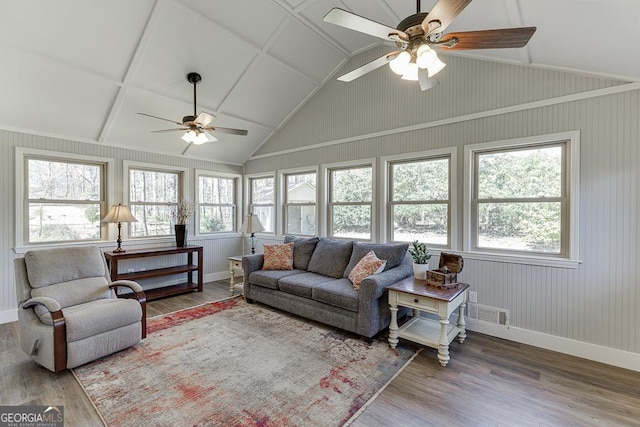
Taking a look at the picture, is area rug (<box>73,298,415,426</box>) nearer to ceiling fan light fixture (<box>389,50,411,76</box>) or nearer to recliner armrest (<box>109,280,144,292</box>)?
recliner armrest (<box>109,280,144,292</box>)

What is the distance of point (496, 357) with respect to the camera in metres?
2.80

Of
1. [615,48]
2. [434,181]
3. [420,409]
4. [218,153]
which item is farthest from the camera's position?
[218,153]

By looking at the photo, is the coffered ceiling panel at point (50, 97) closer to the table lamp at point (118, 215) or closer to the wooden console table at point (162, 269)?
the table lamp at point (118, 215)

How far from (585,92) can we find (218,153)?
5.48 meters

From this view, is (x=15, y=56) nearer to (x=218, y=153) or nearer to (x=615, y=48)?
(x=218, y=153)

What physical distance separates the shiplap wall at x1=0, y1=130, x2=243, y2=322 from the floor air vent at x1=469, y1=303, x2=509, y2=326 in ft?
15.3

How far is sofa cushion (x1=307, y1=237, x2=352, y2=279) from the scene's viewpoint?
399 centimetres

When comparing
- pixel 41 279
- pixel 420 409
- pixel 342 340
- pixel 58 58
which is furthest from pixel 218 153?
pixel 420 409

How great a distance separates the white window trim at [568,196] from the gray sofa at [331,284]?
84 cm

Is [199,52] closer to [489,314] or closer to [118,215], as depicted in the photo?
[118,215]

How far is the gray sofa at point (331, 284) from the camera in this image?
3066mm

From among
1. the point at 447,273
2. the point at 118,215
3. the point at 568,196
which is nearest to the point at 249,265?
the point at 118,215

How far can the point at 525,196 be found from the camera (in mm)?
3188

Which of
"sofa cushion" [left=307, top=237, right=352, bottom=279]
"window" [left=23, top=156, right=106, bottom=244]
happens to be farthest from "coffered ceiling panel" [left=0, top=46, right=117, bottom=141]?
"sofa cushion" [left=307, top=237, right=352, bottom=279]
